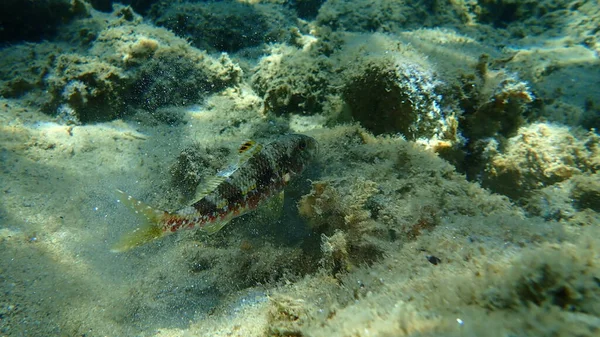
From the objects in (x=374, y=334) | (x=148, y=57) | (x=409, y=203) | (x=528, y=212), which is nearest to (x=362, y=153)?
(x=409, y=203)

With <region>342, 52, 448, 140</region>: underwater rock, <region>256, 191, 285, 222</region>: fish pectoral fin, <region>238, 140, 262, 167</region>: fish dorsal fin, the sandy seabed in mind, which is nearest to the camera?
the sandy seabed

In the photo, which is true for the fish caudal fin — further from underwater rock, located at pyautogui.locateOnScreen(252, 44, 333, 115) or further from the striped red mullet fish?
underwater rock, located at pyautogui.locateOnScreen(252, 44, 333, 115)

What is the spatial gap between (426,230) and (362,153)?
59.7 inches

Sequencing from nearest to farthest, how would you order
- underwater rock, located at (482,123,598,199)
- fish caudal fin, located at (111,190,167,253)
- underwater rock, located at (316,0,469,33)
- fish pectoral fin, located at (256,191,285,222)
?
1. fish caudal fin, located at (111,190,167,253)
2. fish pectoral fin, located at (256,191,285,222)
3. underwater rock, located at (482,123,598,199)
4. underwater rock, located at (316,0,469,33)

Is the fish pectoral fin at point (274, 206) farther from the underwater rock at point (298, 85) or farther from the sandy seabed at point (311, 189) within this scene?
the underwater rock at point (298, 85)

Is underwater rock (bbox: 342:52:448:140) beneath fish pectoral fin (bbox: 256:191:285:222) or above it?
above

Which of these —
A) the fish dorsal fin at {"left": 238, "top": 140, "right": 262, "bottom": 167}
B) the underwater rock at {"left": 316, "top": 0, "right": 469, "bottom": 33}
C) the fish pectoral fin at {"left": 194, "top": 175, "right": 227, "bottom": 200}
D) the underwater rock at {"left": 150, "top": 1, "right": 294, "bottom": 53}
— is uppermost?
the underwater rock at {"left": 316, "top": 0, "right": 469, "bottom": 33}

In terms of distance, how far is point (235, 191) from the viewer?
3307mm

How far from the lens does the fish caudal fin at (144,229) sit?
117 inches

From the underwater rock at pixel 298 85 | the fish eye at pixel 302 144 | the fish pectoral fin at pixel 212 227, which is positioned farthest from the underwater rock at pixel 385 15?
the fish pectoral fin at pixel 212 227

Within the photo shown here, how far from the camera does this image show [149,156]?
494 cm

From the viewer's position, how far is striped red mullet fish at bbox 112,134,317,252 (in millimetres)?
3012

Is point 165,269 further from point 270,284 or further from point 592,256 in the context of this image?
point 592,256

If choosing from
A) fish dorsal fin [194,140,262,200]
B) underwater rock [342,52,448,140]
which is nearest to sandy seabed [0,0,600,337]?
underwater rock [342,52,448,140]
